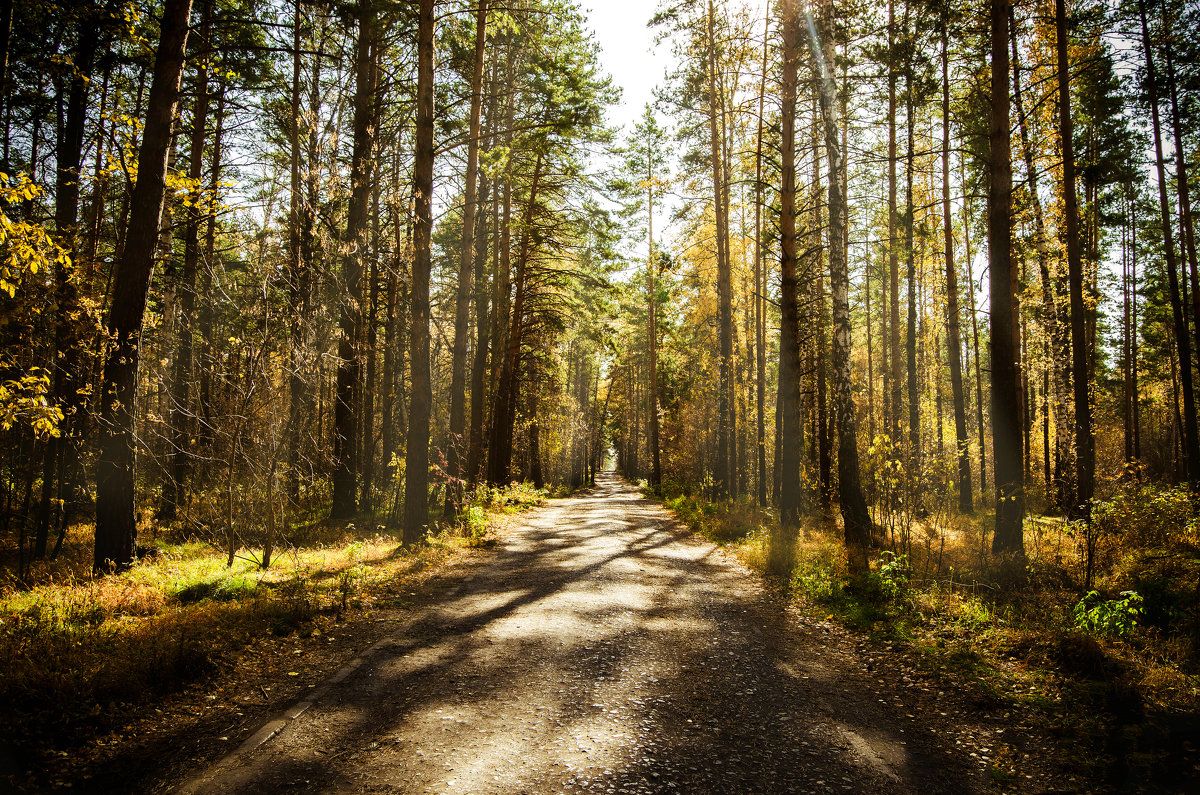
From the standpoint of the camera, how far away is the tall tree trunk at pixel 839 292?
32.1 ft

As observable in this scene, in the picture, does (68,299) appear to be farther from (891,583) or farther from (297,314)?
(891,583)

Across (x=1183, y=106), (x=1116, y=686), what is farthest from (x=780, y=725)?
(x=1183, y=106)

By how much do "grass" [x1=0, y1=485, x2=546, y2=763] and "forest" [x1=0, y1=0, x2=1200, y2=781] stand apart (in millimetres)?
53

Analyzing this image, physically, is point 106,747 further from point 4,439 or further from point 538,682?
point 4,439

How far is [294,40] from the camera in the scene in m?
14.2

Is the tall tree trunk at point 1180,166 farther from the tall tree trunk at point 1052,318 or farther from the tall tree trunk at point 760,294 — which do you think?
the tall tree trunk at point 760,294

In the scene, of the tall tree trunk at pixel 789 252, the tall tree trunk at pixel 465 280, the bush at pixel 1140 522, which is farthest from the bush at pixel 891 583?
the tall tree trunk at pixel 465 280

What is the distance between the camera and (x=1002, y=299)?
8.81 metres

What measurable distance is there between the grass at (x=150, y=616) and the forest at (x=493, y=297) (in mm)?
53

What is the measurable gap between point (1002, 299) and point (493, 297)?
1442 cm

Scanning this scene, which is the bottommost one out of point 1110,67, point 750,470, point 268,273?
point 750,470

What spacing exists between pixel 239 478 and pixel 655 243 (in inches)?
915

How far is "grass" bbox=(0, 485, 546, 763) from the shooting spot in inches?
138

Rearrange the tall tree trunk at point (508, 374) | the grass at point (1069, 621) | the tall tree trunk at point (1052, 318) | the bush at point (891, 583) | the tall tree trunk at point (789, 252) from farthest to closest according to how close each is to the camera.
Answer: the tall tree trunk at point (508, 374), the tall tree trunk at point (1052, 318), the tall tree trunk at point (789, 252), the bush at point (891, 583), the grass at point (1069, 621)
